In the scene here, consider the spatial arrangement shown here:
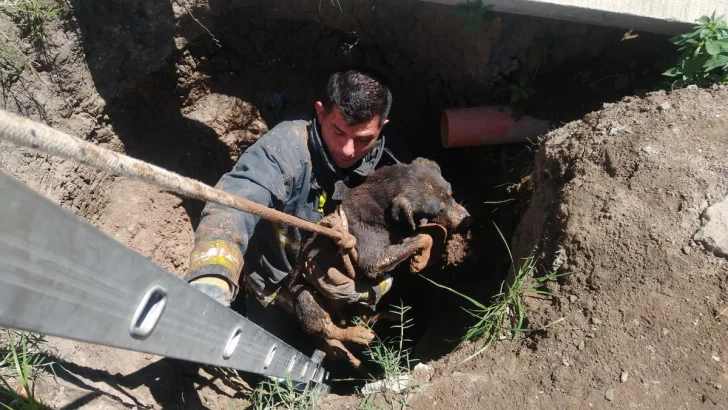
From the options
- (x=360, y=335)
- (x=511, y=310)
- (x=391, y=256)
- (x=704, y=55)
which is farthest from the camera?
(x=360, y=335)

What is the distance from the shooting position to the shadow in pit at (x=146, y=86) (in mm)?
3439

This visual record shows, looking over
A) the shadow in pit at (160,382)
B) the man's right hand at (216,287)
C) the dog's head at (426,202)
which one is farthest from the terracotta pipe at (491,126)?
the shadow in pit at (160,382)

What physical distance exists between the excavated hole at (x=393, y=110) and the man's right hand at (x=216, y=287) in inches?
68.8

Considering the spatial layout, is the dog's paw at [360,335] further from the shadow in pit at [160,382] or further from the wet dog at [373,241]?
the shadow in pit at [160,382]

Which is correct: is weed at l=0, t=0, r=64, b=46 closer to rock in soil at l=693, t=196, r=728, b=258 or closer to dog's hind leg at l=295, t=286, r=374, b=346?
dog's hind leg at l=295, t=286, r=374, b=346

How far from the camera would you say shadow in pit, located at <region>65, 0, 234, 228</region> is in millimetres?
3439

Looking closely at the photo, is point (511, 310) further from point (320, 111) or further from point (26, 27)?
point (26, 27)

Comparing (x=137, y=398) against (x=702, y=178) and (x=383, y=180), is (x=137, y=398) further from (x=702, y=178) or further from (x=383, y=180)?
(x=702, y=178)

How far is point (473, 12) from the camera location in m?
2.95

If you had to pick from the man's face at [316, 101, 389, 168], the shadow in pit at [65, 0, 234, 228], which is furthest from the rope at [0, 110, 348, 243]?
the shadow in pit at [65, 0, 234, 228]

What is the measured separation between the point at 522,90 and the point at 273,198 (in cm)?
180

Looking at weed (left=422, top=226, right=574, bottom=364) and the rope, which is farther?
weed (left=422, top=226, right=574, bottom=364)

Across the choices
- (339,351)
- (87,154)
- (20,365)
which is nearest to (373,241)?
(339,351)

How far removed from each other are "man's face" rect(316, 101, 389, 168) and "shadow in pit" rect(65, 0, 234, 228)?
152cm
